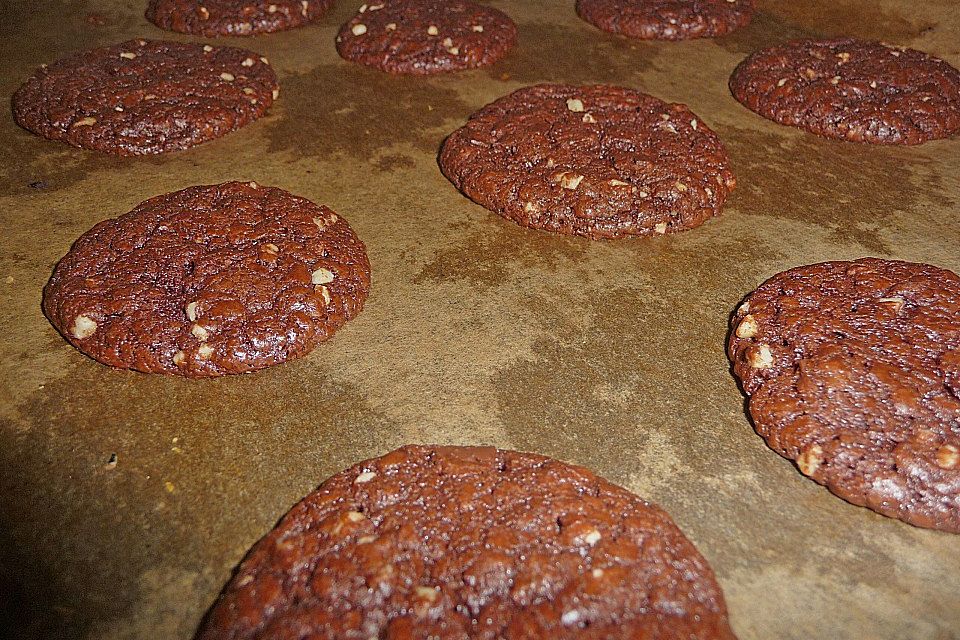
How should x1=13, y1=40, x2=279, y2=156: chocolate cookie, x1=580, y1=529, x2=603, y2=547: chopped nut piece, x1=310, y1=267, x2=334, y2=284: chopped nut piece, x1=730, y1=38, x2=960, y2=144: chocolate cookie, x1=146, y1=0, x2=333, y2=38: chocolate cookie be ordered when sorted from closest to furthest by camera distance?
x1=580, y1=529, x2=603, y2=547: chopped nut piece
x1=310, y1=267, x2=334, y2=284: chopped nut piece
x1=13, y1=40, x2=279, y2=156: chocolate cookie
x1=730, y1=38, x2=960, y2=144: chocolate cookie
x1=146, y1=0, x2=333, y2=38: chocolate cookie

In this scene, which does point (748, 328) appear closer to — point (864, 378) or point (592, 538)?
point (864, 378)

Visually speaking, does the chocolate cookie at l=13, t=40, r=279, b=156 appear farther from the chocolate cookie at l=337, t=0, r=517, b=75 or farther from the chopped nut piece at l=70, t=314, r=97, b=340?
the chopped nut piece at l=70, t=314, r=97, b=340

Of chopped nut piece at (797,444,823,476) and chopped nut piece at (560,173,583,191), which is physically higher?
chopped nut piece at (560,173,583,191)

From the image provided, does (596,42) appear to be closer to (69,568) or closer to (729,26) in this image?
(729,26)

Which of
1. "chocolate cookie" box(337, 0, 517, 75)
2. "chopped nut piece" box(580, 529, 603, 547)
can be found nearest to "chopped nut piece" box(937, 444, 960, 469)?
"chopped nut piece" box(580, 529, 603, 547)

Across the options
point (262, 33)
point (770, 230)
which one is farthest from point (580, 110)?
point (262, 33)

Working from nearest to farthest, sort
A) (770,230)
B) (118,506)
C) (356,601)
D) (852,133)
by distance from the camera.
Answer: (356,601) < (118,506) < (770,230) < (852,133)
